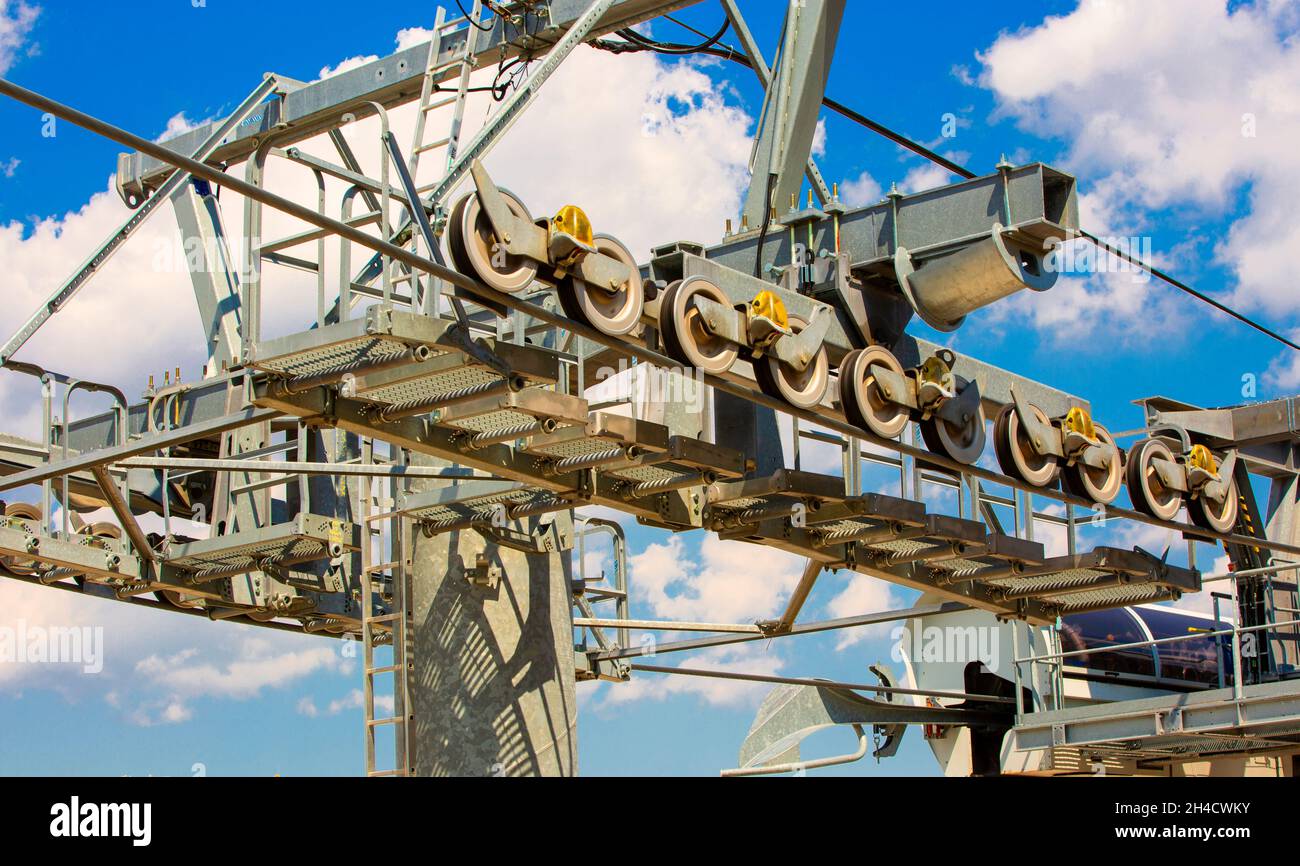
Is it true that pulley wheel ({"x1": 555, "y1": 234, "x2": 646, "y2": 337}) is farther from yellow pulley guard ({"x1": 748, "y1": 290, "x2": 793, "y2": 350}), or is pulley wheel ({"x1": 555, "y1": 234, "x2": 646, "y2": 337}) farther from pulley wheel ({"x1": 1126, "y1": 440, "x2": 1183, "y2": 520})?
pulley wheel ({"x1": 1126, "y1": 440, "x2": 1183, "y2": 520})

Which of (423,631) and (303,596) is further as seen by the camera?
(303,596)

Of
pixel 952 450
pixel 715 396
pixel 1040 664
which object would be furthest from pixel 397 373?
pixel 1040 664

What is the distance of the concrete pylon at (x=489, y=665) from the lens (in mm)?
15195

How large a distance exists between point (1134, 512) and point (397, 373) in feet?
27.6

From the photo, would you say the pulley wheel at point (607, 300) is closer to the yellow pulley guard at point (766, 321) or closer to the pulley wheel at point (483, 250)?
the pulley wheel at point (483, 250)

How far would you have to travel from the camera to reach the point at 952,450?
1512 centimetres

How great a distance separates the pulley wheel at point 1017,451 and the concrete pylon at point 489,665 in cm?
412

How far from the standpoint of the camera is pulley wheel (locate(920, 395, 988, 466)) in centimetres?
1505

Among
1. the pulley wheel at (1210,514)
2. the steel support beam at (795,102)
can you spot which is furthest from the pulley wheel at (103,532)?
the pulley wheel at (1210,514)

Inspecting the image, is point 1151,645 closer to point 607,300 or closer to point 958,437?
point 958,437

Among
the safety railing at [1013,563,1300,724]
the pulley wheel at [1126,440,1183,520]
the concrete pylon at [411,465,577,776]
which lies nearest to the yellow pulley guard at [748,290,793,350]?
the concrete pylon at [411,465,577,776]

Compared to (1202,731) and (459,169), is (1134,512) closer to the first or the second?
(1202,731)

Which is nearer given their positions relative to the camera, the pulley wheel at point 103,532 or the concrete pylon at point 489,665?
the concrete pylon at point 489,665

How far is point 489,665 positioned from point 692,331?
4354 millimetres
